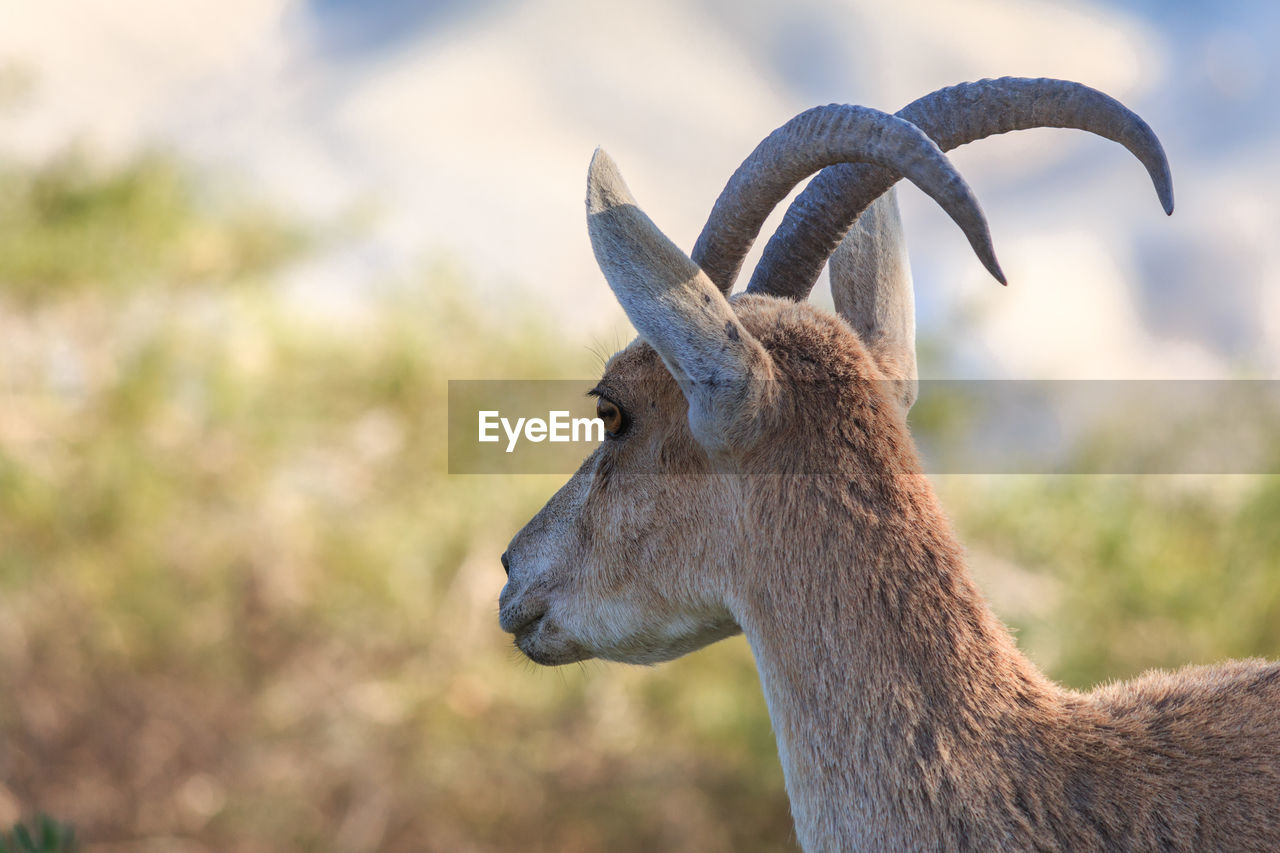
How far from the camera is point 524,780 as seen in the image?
38.7 ft

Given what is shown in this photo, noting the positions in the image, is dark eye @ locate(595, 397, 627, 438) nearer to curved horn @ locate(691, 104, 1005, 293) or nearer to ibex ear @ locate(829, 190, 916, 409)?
curved horn @ locate(691, 104, 1005, 293)

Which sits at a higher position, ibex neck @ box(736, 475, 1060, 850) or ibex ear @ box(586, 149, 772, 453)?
ibex ear @ box(586, 149, 772, 453)

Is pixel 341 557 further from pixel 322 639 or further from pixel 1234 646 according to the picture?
pixel 1234 646

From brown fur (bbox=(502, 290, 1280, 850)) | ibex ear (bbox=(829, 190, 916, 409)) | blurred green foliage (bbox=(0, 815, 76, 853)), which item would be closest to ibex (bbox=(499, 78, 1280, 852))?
brown fur (bbox=(502, 290, 1280, 850))

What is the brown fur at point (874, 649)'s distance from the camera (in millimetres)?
2439

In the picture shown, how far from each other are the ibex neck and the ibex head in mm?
47

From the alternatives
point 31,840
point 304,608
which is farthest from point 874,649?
point 304,608

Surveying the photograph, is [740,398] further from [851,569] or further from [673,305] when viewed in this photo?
[851,569]

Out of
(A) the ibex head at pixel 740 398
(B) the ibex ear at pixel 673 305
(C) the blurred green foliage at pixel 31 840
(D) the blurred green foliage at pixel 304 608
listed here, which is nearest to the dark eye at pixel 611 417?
(A) the ibex head at pixel 740 398

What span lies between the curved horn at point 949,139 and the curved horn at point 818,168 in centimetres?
18

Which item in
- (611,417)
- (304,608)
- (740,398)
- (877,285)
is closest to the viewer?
(740,398)

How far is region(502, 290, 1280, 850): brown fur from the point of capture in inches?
96.0

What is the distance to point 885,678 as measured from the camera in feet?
8.45

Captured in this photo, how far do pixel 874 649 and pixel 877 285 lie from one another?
138cm
